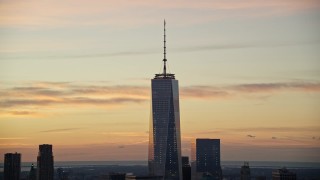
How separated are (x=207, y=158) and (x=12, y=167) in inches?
1658

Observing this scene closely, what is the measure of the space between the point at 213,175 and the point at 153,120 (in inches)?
621

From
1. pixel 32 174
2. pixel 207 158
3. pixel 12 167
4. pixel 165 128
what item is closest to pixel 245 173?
pixel 207 158

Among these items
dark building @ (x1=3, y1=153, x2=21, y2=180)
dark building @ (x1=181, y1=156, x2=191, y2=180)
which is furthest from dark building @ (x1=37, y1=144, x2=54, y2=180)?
dark building @ (x1=181, y1=156, x2=191, y2=180)

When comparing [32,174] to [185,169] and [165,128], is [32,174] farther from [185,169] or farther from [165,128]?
[185,169]

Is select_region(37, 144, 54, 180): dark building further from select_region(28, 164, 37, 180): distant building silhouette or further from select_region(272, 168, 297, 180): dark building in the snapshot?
select_region(272, 168, 297, 180): dark building

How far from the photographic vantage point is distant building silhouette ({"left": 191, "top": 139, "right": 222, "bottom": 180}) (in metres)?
105

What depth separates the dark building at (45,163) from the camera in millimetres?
81344

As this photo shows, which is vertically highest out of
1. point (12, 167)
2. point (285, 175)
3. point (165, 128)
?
point (165, 128)

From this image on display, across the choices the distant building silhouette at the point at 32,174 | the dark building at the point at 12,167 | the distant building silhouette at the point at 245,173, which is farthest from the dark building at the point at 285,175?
the dark building at the point at 12,167

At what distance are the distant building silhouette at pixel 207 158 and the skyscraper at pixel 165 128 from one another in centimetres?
955

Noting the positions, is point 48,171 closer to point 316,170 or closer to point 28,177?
point 28,177

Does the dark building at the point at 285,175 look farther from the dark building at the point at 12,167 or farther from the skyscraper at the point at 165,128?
the dark building at the point at 12,167

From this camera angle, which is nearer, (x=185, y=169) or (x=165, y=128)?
(x=165, y=128)

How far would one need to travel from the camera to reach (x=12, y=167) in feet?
236
